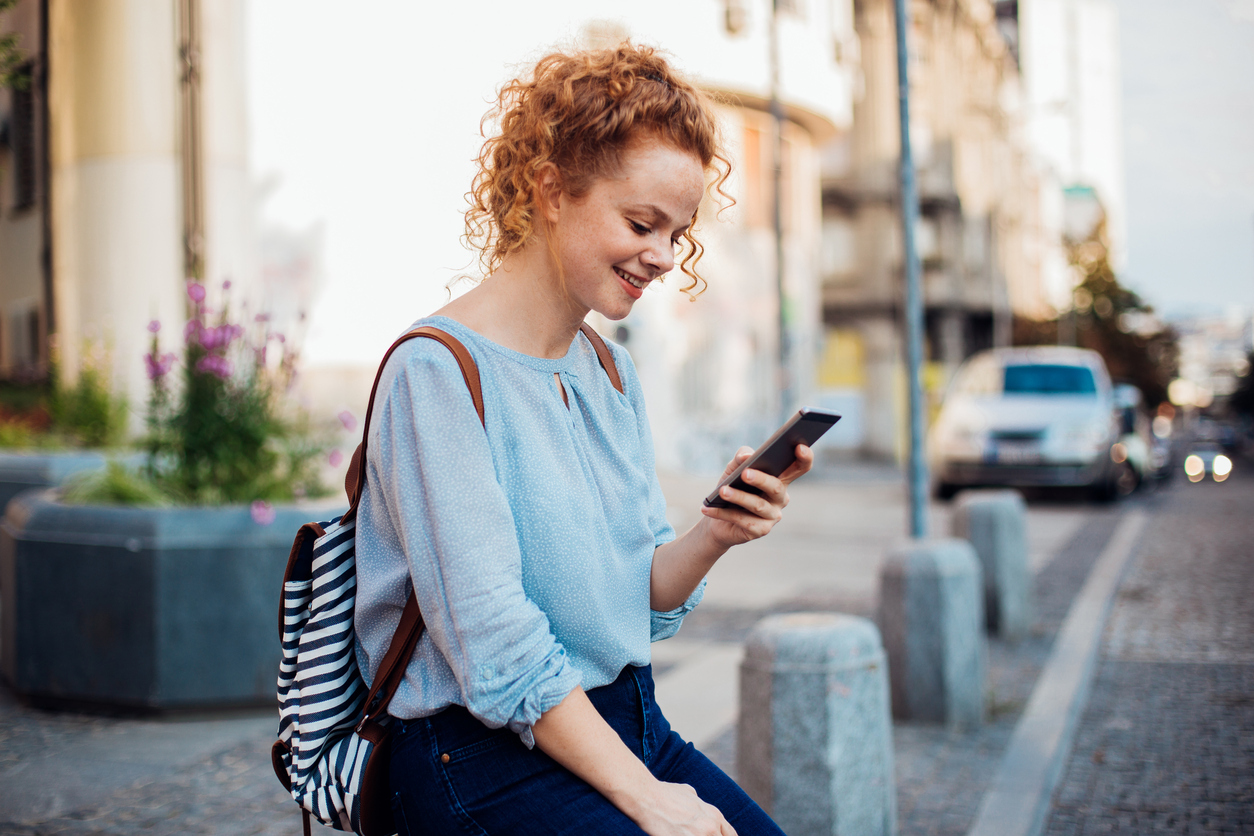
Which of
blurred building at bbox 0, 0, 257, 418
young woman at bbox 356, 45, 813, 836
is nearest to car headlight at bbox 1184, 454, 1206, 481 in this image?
blurred building at bbox 0, 0, 257, 418

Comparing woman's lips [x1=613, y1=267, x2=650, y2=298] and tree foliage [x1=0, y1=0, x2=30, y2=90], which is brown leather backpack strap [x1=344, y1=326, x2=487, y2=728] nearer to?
woman's lips [x1=613, y1=267, x2=650, y2=298]

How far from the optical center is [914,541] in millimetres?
5094

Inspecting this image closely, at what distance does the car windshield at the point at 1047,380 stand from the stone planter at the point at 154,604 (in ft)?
42.8

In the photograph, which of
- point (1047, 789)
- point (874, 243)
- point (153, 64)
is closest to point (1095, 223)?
point (874, 243)

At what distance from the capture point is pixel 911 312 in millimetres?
5781

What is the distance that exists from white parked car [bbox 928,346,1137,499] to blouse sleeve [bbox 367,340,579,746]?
14.0m

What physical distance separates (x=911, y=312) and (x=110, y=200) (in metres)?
7.68

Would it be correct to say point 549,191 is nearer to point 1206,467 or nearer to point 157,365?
point 157,365

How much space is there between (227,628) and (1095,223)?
57410 millimetres

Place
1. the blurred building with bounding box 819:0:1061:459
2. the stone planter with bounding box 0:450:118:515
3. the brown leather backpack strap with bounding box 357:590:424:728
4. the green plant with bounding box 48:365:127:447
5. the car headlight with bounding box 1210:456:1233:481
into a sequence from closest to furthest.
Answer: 1. the brown leather backpack strap with bounding box 357:590:424:728
2. the stone planter with bounding box 0:450:118:515
3. the green plant with bounding box 48:365:127:447
4. the car headlight with bounding box 1210:456:1233:481
5. the blurred building with bounding box 819:0:1061:459

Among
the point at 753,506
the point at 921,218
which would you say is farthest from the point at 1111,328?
the point at 753,506

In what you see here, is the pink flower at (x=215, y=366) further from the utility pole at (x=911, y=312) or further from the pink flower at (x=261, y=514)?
the utility pole at (x=911, y=312)

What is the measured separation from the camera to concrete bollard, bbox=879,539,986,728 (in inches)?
188

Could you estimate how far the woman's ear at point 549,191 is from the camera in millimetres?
1576
